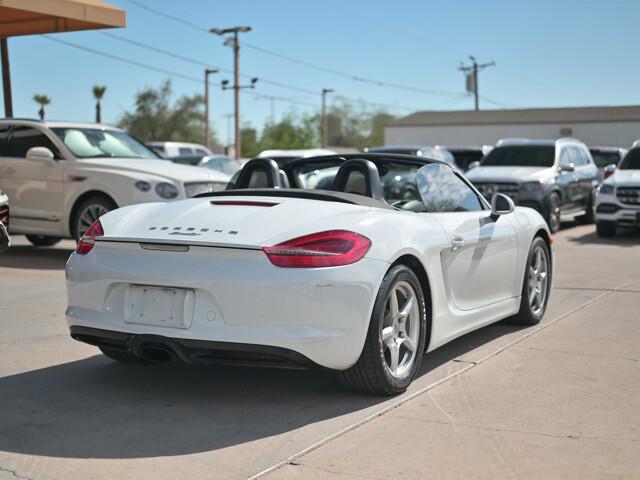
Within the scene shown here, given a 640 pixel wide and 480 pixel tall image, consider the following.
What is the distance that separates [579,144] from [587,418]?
15.4 m

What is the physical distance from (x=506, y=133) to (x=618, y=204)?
2375 inches

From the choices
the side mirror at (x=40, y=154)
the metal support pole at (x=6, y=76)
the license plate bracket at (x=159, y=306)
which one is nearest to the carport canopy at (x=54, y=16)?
the metal support pole at (x=6, y=76)

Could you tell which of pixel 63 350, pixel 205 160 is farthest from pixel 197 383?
pixel 205 160

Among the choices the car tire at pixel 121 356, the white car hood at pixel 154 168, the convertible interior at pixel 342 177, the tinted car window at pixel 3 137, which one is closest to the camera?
the convertible interior at pixel 342 177

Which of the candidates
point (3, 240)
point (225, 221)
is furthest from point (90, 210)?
point (225, 221)

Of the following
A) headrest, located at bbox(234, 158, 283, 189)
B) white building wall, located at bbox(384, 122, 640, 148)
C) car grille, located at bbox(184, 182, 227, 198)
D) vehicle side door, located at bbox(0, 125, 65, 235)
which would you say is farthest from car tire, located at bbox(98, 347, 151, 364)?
white building wall, located at bbox(384, 122, 640, 148)

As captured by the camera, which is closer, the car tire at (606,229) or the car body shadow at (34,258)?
the car body shadow at (34,258)

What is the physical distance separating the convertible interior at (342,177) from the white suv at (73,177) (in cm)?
543

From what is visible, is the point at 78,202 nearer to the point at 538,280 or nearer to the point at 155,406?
the point at 538,280

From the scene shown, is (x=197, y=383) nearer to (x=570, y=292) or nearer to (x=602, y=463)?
(x=602, y=463)

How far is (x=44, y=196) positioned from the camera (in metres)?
12.6

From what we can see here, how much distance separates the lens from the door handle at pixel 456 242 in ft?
19.7

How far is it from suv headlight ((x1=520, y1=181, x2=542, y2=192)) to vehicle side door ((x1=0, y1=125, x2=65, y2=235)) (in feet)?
26.6

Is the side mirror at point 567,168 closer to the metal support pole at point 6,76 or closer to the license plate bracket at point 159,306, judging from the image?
the metal support pole at point 6,76
